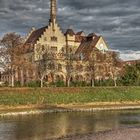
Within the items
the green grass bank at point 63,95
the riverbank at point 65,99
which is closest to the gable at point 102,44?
the green grass bank at point 63,95

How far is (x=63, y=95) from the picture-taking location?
244 feet

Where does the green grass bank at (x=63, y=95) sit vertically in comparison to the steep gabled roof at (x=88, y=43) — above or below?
below

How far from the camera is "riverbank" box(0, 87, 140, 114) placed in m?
65.9

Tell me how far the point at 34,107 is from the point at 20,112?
9.47 metres

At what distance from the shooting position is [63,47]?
401 feet

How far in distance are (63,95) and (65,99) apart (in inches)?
50.7

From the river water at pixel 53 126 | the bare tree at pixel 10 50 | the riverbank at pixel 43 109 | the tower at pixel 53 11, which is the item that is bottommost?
the river water at pixel 53 126

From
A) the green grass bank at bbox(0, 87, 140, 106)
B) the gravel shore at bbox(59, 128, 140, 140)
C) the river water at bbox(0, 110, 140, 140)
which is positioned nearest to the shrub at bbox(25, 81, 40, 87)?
the green grass bank at bbox(0, 87, 140, 106)

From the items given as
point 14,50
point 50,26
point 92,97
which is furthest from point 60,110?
point 50,26

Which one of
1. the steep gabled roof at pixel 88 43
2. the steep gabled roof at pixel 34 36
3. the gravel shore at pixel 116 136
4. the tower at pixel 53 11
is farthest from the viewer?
the tower at pixel 53 11

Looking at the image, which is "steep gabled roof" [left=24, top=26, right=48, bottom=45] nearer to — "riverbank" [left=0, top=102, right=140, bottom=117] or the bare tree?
the bare tree

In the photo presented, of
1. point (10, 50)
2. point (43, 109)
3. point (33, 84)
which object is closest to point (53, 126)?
point (43, 109)

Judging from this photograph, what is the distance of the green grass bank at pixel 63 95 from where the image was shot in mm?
68125

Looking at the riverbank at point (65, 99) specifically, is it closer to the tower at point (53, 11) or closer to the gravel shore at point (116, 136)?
the gravel shore at point (116, 136)
